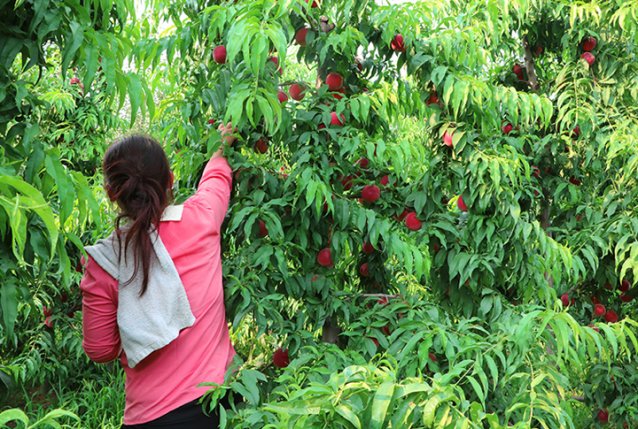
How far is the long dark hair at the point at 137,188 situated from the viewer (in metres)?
1.24

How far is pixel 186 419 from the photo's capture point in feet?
4.26

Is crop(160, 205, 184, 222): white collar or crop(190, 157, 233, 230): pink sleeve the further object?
crop(190, 157, 233, 230): pink sleeve

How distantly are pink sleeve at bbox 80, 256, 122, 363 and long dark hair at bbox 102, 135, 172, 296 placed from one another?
0.23ft

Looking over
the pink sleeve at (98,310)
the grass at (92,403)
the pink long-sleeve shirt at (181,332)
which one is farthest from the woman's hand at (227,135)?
the grass at (92,403)

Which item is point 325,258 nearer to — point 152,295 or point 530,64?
point 152,295

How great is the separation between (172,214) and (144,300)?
228mm

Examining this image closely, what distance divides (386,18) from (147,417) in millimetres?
1430

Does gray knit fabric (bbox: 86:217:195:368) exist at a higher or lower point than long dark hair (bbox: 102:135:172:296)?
lower

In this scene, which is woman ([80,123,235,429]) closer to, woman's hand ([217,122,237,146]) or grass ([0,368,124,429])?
woman's hand ([217,122,237,146])

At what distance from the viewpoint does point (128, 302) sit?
125 cm

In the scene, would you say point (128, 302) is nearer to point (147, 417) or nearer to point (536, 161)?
point (147, 417)

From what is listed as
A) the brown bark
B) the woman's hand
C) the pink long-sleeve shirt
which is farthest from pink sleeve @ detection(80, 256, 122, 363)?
the brown bark

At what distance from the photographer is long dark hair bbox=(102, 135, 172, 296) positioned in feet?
4.07

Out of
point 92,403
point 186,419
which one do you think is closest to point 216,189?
point 186,419
